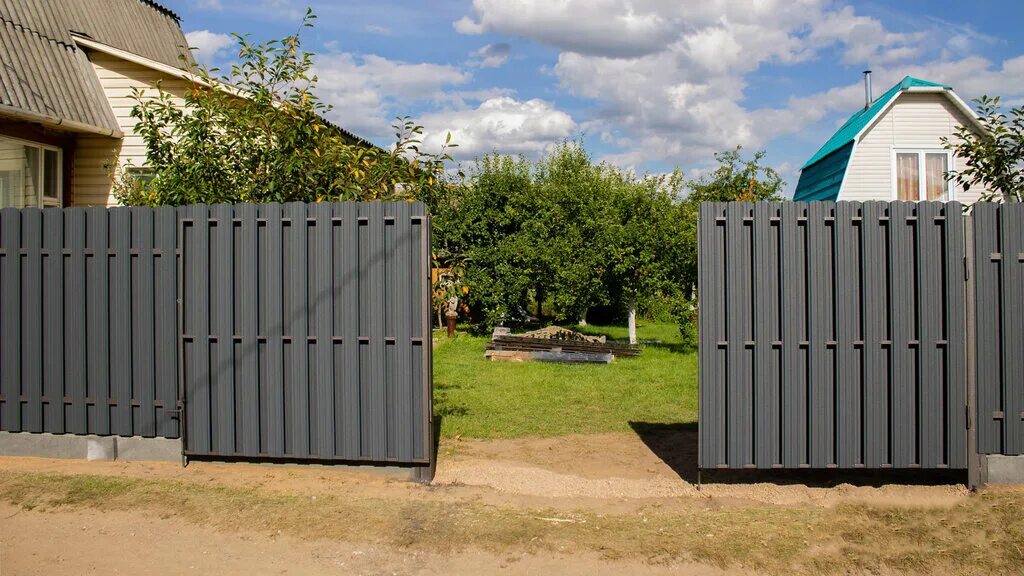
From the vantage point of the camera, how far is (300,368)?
6.62m

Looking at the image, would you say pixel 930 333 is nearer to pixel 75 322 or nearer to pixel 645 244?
pixel 75 322

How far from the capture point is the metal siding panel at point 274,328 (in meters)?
6.64

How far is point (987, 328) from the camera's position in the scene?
6262 mm

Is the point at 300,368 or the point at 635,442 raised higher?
the point at 300,368

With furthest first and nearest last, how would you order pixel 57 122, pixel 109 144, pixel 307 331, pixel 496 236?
pixel 496 236, pixel 109 144, pixel 57 122, pixel 307 331

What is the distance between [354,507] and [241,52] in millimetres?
4670

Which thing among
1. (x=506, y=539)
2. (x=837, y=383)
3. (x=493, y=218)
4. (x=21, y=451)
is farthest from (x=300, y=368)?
(x=493, y=218)

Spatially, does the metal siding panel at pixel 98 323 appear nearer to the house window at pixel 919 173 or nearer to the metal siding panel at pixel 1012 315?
the metal siding panel at pixel 1012 315

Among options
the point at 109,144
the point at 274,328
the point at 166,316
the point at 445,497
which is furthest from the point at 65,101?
the point at 445,497

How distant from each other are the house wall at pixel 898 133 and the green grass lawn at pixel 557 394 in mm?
5284

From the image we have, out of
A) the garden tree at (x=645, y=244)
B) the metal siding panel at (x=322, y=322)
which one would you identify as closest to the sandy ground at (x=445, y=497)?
the metal siding panel at (x=322, y=322)

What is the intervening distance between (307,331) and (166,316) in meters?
1.31

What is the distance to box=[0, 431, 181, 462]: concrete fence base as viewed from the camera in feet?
22.6

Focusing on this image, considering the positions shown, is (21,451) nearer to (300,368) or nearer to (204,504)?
(204,504)
